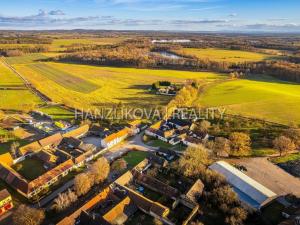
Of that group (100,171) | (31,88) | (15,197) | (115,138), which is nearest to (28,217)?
(15,197)

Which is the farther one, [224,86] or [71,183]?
[224,86]

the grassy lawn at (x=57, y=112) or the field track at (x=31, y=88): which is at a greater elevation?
the field track at (x=31, y=88)

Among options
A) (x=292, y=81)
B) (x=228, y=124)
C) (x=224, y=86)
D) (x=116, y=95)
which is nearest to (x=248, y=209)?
(x=228, y=124)

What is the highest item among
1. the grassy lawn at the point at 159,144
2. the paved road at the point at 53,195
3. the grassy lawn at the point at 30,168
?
the grassy lawn at the point at 159,144

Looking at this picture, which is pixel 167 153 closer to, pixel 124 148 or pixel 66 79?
pixel 124 148

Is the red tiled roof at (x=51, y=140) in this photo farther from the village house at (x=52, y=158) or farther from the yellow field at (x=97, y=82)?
the yellow field at (x=97, y=82)

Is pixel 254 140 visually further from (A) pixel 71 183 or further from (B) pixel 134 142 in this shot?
(A) pixel 71 183

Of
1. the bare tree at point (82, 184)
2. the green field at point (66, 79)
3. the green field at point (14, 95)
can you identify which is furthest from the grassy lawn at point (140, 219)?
the green field at point (66, 79)
